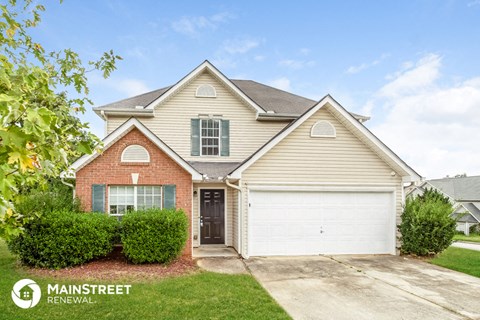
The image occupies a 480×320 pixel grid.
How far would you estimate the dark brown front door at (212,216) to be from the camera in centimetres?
1290

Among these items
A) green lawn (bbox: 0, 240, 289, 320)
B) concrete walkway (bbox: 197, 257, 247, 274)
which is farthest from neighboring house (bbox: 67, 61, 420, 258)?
green lawn (bbox: 0, 240, 289, 320)

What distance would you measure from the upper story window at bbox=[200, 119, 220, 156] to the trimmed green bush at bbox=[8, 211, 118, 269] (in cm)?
575

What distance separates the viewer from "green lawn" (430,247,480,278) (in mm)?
9766

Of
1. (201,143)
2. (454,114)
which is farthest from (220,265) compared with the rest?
(454,114)

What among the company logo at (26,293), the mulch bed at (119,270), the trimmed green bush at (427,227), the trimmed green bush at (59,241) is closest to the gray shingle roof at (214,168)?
the mulch bed at (119,270)

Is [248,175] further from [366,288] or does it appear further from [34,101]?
[34,101]

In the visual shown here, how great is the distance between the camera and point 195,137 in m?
13.5

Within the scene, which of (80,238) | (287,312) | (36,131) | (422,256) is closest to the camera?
(36,131)

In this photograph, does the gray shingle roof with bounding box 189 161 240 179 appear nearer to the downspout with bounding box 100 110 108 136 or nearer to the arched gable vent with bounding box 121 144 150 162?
the arched gable vent with bounding box 121 144 150 162

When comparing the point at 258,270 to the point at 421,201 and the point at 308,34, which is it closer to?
the point at 421,201

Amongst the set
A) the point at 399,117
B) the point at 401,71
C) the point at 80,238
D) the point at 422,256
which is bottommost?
the point at 422,256

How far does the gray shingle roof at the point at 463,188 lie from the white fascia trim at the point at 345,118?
35678 millimetres

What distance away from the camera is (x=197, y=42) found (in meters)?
16.1

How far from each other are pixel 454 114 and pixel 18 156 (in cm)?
3708
